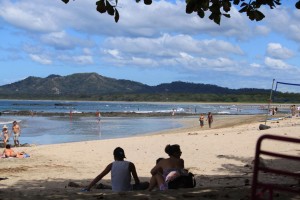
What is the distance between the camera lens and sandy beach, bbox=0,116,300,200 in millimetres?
6176

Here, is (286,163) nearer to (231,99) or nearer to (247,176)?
(247,176)

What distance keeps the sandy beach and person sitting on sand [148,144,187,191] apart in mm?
416

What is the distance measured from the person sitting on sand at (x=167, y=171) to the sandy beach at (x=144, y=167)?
42 centimetres

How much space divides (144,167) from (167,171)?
204 inches

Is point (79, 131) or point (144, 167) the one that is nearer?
point (144, 167)

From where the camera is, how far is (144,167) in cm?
1195

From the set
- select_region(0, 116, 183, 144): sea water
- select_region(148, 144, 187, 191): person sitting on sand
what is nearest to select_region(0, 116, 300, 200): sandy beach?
select_region(148, 144, 187, 191): person sitting on sand

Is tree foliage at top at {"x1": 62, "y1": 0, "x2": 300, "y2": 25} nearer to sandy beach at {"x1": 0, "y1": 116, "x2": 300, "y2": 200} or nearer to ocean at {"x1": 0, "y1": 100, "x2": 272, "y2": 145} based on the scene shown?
sandy beach at {"x1": 0, "y1": 116, "x2": 300, "y2": 200}

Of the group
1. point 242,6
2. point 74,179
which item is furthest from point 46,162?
point 242,6

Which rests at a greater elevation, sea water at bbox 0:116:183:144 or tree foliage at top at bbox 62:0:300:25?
tree foliage at top at bbox 62:0:300:25

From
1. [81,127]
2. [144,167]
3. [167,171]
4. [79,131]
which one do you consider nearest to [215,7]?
[167,171]

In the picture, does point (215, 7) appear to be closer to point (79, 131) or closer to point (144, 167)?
point (144, 167)

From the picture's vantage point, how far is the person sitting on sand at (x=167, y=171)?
6.72 m

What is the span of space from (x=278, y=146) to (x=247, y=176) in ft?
15.3
